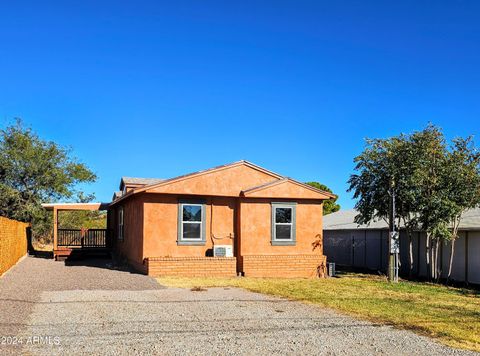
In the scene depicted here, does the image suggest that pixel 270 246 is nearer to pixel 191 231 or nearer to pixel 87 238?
pixel 191 231

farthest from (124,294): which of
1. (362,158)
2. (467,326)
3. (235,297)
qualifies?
(362,158)

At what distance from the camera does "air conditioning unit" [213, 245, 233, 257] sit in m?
18.5

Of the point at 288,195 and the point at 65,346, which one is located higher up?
the point at 288,195

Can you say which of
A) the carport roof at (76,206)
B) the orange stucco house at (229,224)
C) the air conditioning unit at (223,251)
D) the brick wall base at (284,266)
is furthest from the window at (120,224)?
the brick wall base at (284,266)

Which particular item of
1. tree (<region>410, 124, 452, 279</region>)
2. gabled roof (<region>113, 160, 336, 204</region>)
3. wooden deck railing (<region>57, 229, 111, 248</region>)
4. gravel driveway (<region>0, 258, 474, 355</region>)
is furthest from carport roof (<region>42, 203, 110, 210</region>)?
tree (<region>410, 124, 452, 279</region>)

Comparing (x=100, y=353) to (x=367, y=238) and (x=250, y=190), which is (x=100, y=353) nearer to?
(x=250, y=190)

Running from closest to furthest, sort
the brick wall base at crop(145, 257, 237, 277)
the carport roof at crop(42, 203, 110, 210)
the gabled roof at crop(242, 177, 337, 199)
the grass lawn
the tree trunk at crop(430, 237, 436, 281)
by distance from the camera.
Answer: the grass lawn
the brick wall base at crop(145, 257, 237, 277)
the gabled roof at crop(242, 177, 337, 199)
the tree trunk at crop(430, 237, 436, 281)
the carport roof at crop(42, 203, 110, 210)

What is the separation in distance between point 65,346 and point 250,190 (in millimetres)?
12240

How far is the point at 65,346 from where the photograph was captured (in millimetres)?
7055

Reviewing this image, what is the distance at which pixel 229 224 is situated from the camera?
63.5ft

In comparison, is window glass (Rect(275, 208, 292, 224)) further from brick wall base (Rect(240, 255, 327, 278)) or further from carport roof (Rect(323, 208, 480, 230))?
carport roof (Rect(323, 208, 480, 230))

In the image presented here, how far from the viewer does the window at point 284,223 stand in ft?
63.8

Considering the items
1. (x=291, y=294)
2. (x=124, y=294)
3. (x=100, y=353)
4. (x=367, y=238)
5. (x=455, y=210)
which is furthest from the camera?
(x=367, y=238)

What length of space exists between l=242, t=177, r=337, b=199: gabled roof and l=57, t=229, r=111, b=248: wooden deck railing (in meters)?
11.8
